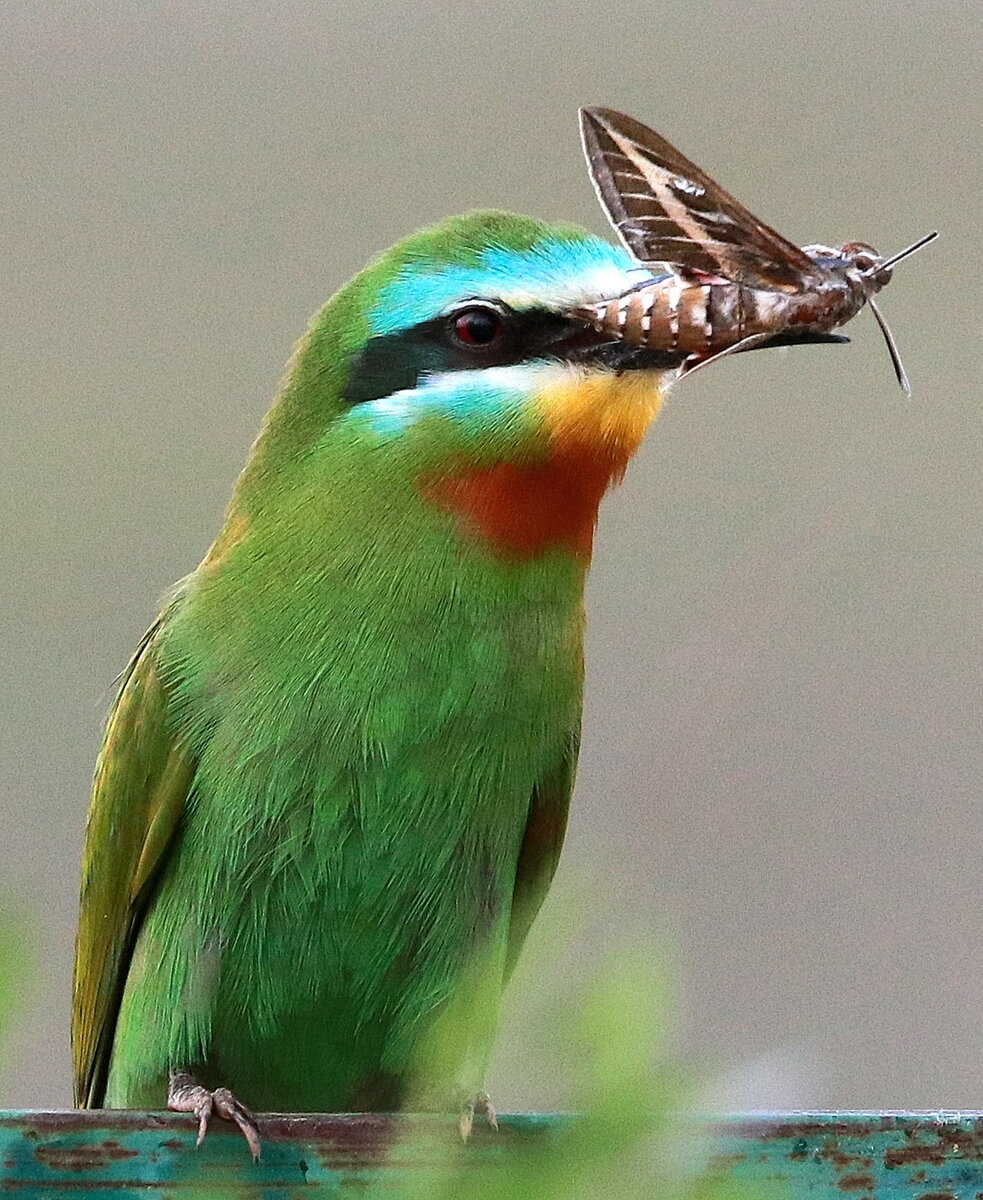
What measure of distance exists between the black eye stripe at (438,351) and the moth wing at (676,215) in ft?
0.63

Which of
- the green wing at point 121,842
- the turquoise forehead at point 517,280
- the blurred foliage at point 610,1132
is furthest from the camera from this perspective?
the green wing at point 121,842

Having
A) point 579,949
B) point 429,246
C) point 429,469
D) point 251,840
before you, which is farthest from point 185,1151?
point 429,246

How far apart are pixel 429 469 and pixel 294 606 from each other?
20cm

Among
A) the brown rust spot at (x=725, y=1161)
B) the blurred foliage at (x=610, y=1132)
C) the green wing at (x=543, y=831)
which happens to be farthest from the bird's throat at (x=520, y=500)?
the blurred foliage at (x=610, y=1132)

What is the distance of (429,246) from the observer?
1900mm

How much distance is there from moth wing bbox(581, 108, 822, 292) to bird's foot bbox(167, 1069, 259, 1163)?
787mm

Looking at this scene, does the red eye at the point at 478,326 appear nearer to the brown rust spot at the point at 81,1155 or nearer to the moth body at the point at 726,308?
the moth body at the point at 726,308

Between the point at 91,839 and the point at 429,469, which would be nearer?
the point at 429,469

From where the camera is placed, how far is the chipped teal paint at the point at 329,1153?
0.87m

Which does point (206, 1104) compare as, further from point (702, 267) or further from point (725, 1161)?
point (725, 1161)

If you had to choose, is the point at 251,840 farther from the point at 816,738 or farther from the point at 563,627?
the point at 816,738

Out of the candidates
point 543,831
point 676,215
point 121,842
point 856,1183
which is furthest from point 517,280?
point 856,1183

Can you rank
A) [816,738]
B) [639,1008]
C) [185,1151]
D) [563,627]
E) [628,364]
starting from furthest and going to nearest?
[816,738], [563,627], [628,364], [185,1151], [639,1008]

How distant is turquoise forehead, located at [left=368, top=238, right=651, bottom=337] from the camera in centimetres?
180
